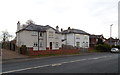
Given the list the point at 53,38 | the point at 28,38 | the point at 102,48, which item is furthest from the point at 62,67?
the point at 102,48

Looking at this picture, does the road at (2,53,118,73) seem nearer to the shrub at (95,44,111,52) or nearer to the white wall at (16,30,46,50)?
the white wall at (16,30,46,50)

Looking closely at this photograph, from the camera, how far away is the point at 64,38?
63.1m

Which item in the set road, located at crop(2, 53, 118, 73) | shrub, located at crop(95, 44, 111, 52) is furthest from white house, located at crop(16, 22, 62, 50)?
road, located at crop(2, 53, 118, 73)

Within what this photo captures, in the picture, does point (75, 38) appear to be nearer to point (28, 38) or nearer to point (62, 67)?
point (28, 38)

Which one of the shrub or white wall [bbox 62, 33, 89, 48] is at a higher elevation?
white wall [bbox 62, 33, 89, 48]

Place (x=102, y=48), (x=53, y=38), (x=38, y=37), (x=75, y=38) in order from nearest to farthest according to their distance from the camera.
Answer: (x=38, y=37) → (x=53, y=38) → (x=102, y=48) → (x=75, y=38)

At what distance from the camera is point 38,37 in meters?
45.5

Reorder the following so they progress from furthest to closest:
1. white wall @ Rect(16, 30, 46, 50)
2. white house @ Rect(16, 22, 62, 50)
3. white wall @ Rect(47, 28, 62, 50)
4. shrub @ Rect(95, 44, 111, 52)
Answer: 1. shrub @ Rect(95, 44, 111, 52)
2. white wall @ Rect(47, 28, 62, 50)
3. white house @ Rect(16, 22, 62, 50)
4. white wall @ Rect(16, 30, 46, 50)

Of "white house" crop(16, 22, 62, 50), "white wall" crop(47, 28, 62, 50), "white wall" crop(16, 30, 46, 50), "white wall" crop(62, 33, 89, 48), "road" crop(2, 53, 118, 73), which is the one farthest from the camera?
"white wall" crop(62, 33, 89, 48)

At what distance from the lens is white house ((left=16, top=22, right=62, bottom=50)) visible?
143 feet

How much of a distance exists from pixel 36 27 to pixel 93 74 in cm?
3859

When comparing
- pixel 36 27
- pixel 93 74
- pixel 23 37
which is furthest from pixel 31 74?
pixel 36 27

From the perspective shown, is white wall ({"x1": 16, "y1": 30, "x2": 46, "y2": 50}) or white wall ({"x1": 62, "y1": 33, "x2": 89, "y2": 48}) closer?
white wall ({"x1": 16, "y1": 30, "x2": 46, "y2": 50})

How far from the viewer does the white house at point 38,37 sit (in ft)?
143
